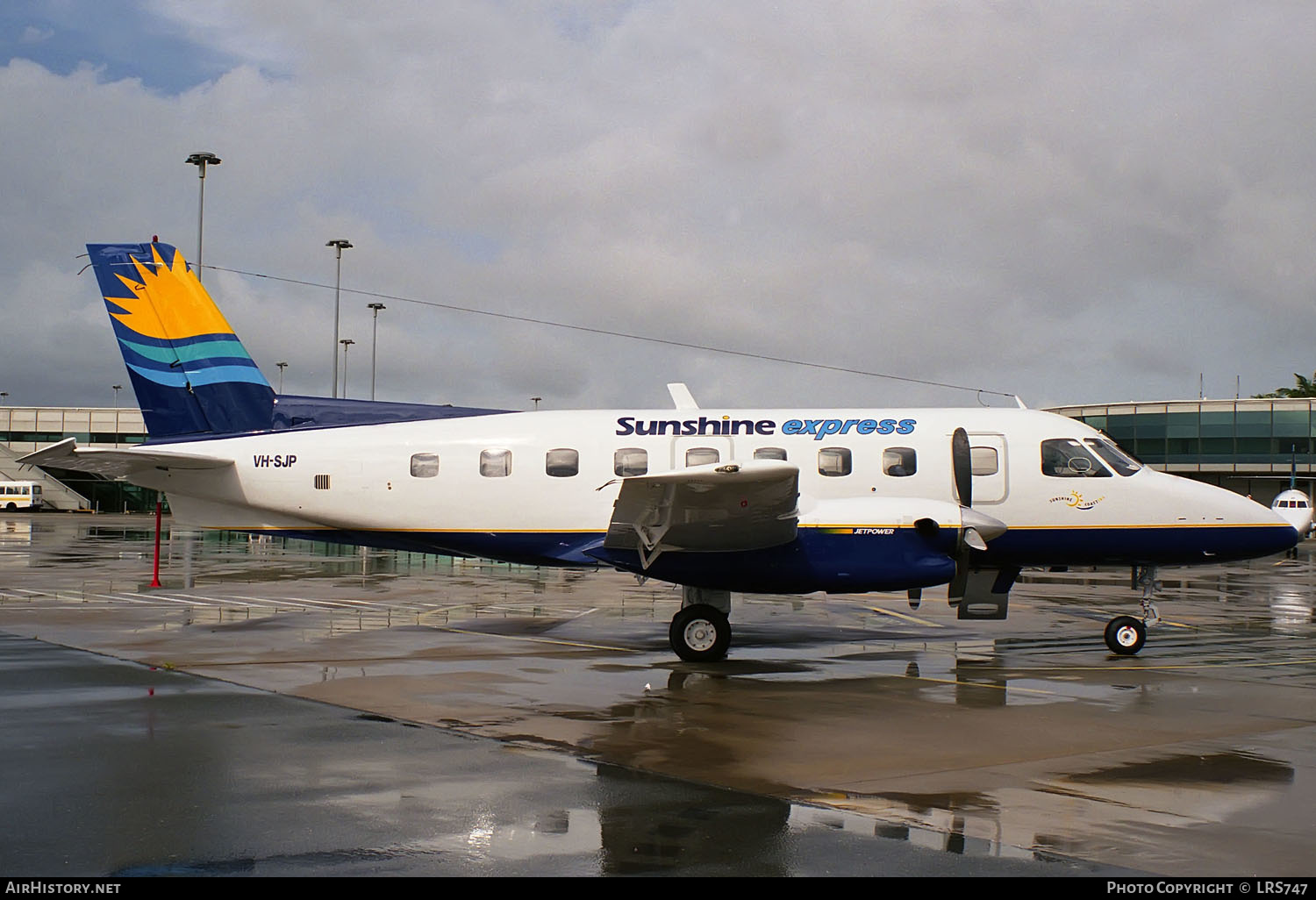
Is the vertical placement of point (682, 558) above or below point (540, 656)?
above

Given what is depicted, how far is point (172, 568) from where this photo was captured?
28.5m

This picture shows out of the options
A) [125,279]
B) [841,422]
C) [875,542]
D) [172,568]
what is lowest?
[172,568]

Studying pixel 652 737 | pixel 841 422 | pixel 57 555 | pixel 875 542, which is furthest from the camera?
pixel 57 555

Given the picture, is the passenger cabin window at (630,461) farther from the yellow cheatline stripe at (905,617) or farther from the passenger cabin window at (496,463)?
the yellow cheatline stripe at (905,617)

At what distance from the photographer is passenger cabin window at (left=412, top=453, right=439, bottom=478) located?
1538 centimetres

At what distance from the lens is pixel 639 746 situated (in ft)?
28.9

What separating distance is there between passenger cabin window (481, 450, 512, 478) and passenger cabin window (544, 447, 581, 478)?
0.54 meters

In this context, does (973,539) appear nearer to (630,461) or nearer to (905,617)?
(630,461)

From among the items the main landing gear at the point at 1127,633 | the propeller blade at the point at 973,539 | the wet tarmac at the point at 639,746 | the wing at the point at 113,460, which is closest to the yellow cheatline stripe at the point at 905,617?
the wet tarmac at the point at 639,746

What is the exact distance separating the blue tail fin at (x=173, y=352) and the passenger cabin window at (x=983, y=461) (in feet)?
34.7

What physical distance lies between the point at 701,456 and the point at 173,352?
27.8ft

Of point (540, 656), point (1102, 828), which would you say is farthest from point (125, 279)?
point (1102, 828)

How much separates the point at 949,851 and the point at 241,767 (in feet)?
16.8

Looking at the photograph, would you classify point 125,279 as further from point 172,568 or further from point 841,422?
point 172,568
